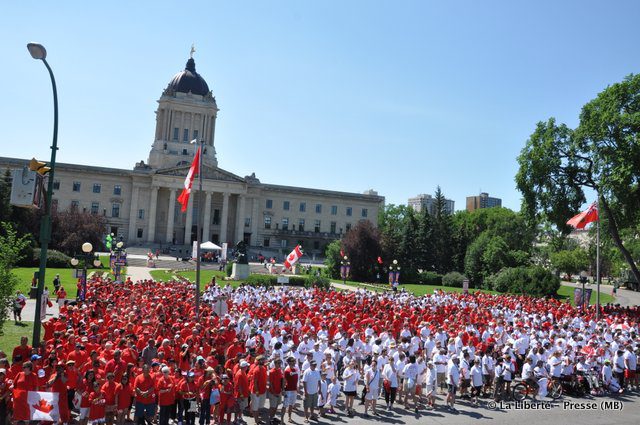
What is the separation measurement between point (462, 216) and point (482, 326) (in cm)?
9834

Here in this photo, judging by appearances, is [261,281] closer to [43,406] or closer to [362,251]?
[362,251]

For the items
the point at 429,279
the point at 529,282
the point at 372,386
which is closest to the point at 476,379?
the point at 372,386

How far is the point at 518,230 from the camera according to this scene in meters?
96.5

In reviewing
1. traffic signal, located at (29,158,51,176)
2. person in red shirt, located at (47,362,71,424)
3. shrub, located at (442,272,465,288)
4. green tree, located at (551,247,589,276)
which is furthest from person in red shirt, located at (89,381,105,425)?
green tree, located at (551,247,589,276)

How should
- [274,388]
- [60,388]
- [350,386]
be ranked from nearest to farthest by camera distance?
[60,388] < [274,388] < [350,386]

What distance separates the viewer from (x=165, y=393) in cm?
1175

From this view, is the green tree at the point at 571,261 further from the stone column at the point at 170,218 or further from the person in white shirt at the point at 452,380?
the person in white shirt at the point at 452,380

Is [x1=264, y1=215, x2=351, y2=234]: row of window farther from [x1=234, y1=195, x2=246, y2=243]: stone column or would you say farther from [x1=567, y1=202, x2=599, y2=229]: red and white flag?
[x1=567, y1=202, x2=599, y2=229]: red and white flag

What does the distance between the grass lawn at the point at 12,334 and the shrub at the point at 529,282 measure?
145ft

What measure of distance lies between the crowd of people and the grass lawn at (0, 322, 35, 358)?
6.78 ft

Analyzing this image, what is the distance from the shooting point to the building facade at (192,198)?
293ft

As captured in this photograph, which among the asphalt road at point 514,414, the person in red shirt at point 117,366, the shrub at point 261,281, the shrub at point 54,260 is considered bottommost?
the asphalt road at point 514,414

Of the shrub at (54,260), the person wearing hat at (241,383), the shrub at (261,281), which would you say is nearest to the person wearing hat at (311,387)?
the person wearing hat at (241,383)

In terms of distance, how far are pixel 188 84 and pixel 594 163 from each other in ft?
283
